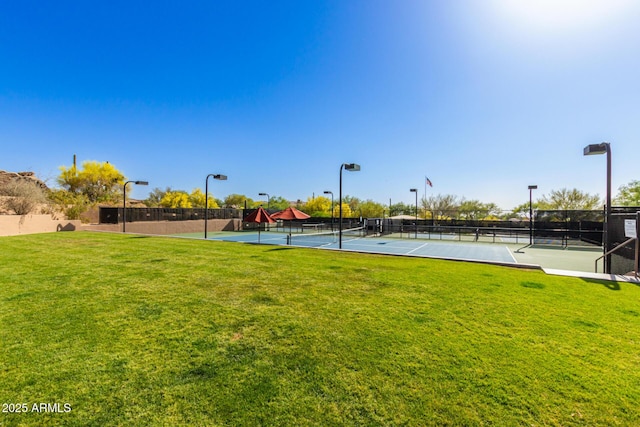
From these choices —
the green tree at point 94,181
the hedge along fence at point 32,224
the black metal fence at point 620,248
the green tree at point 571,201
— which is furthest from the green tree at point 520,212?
the green tree at point 94,181

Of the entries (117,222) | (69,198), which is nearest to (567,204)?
(117,222)

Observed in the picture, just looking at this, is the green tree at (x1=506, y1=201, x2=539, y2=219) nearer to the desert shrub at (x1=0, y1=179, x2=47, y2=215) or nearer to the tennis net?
the tennis net

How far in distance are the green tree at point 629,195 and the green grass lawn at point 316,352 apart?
32.0 metres

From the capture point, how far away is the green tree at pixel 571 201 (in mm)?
32562

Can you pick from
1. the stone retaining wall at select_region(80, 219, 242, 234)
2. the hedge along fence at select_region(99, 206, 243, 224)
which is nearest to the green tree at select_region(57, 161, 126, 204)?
the hedge along fence at select_region(99, 206, 243, 224)

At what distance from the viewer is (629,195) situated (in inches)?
1108

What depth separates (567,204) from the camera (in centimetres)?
3453

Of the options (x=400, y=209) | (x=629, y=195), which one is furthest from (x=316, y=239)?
(x=400, y=209)

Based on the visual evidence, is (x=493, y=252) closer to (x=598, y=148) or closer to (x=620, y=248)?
(x=620, y=248)

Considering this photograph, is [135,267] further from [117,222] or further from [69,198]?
[69,198]

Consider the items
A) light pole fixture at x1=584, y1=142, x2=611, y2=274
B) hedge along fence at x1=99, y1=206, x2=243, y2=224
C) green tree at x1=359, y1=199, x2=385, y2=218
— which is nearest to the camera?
light pole fixture at x1=584, y1=142, x2=611, y2=274

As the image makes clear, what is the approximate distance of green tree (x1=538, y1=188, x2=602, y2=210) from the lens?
107ft

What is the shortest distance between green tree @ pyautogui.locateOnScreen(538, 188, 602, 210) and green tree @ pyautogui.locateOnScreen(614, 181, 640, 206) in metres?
2.27

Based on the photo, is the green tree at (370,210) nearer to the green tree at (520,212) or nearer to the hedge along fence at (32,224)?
the green tree at (520,212)
